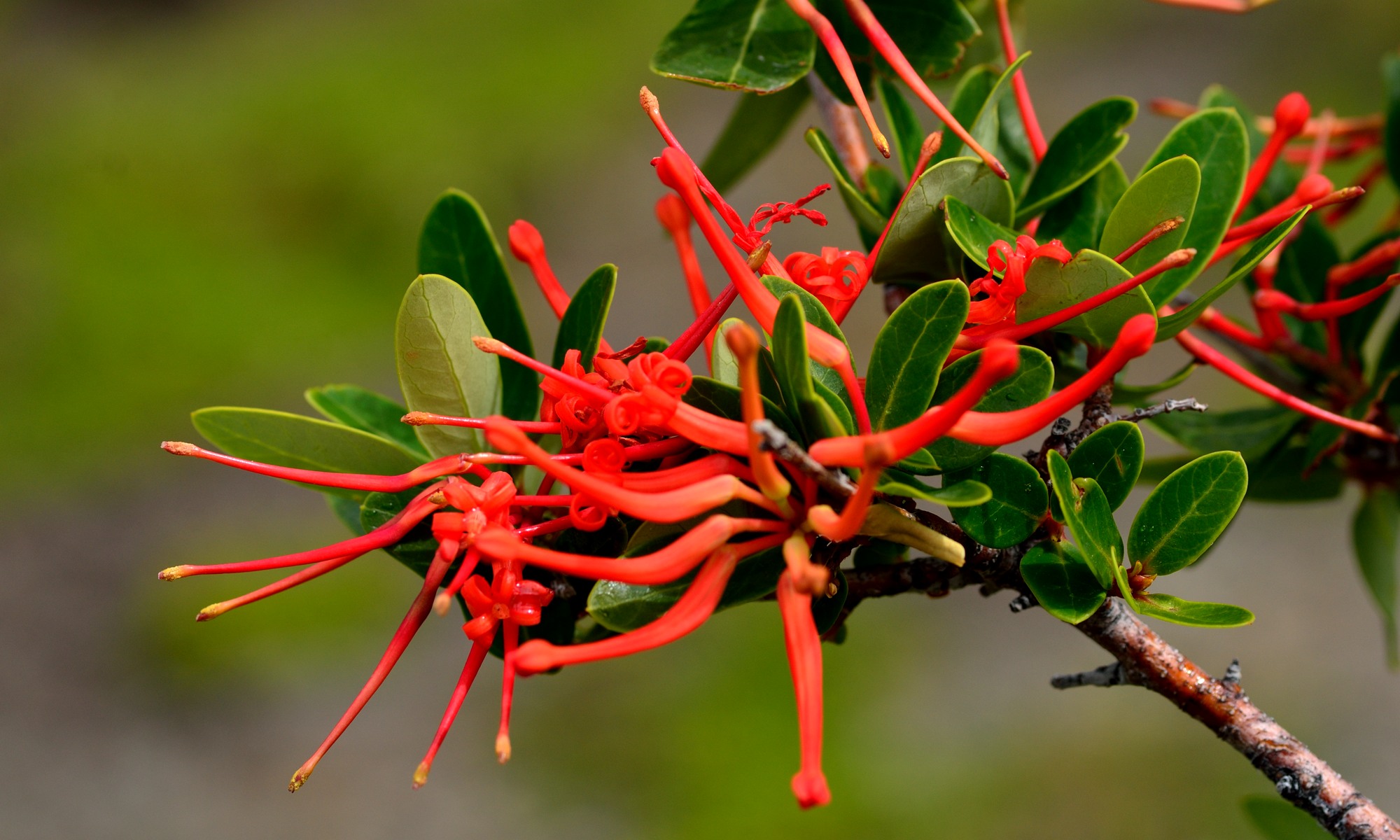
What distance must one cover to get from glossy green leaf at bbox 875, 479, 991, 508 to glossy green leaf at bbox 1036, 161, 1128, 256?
0.23 metres

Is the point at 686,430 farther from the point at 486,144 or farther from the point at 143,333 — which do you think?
the point at 486,144

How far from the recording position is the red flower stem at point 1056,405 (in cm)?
31

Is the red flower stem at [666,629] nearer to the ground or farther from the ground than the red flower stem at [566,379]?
nearer to the ground

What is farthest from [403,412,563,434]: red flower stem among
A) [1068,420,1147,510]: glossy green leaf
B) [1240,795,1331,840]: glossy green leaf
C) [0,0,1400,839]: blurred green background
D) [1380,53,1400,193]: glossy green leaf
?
[0,0,1400,839]: blurred green background

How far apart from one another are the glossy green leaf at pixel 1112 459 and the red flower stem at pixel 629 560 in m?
0.18

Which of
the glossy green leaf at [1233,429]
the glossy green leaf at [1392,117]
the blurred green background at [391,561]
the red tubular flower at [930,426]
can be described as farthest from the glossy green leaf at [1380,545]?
the blurred green background at [391,561]

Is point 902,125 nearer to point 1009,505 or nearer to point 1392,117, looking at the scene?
point 1009,505

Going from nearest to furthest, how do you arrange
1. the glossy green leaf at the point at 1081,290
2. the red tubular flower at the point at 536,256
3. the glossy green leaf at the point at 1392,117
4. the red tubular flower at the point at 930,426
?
the red tubular flower at the point at 930,426 < the glossy green leaf at the point at 1081,290 < the red tubular flower at the point at 536,256 < the glossy green leaf at the point at 1392,117

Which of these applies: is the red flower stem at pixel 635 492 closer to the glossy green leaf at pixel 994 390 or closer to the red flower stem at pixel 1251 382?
the glossy green leaf at pixel 994 390

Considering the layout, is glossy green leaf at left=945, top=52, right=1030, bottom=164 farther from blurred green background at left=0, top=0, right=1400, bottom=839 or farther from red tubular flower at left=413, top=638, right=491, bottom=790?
blurred green background at left=0, top=0, right=1400, bottom=839

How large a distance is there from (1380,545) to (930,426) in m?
0.59

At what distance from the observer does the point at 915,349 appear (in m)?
0.37

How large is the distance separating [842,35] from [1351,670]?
8.14ft

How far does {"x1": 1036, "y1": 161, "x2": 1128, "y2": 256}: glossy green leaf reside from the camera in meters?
0.52
